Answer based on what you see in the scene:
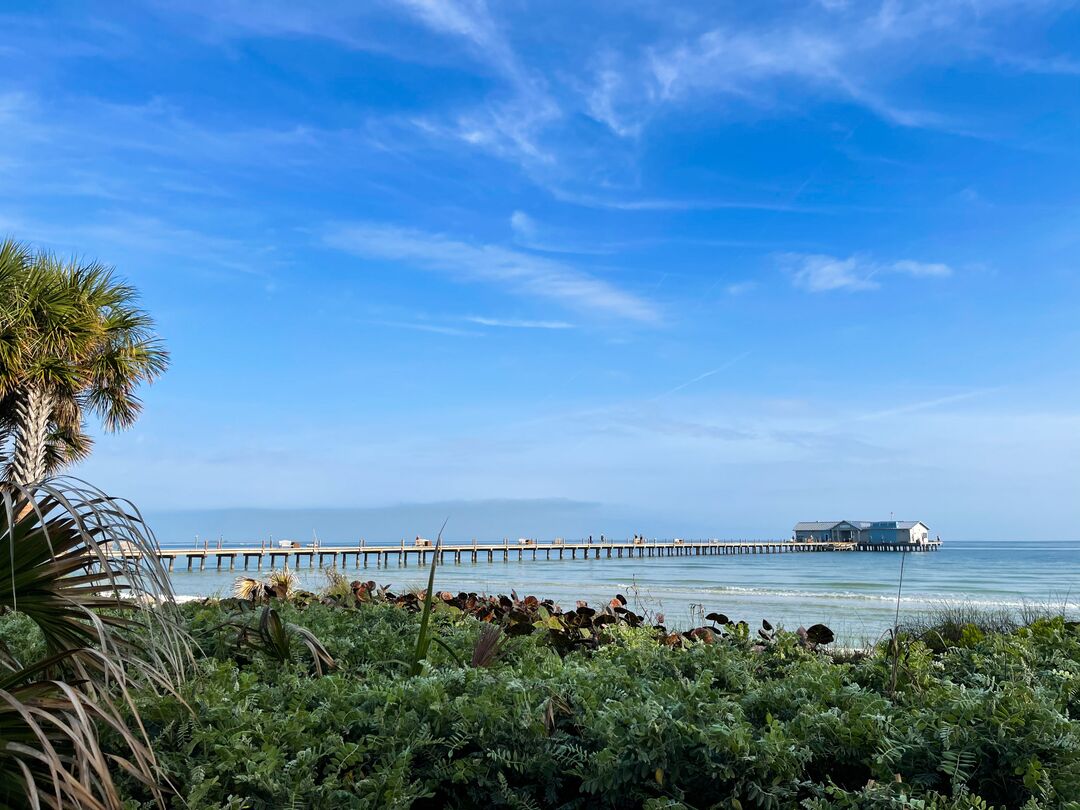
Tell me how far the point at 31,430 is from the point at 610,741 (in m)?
17.6

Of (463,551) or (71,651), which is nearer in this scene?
(71,651)

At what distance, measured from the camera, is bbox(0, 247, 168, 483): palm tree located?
16.3 m

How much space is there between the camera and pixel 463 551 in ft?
224

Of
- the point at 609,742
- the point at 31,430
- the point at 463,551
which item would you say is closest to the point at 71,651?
the point at 609,742

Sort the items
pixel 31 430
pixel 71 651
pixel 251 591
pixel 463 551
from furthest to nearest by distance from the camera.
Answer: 1. pixel 463 551
2. pixel 31 430
3. pixel 251 591
4. pixel 71 651

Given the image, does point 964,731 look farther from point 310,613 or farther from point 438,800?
point 310,613

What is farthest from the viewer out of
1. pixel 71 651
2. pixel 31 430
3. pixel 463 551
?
pixel 463 551

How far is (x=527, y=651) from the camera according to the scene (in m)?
4.16

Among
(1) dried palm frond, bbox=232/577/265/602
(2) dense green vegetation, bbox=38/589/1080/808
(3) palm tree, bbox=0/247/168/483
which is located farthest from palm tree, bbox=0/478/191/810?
(3) palm tree, bbox=0/247/168/483

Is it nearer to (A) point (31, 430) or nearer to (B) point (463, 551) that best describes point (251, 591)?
(A) point (31, 430)

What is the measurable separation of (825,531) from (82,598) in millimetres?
131165

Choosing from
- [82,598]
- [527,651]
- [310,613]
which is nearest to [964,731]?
[527,651]

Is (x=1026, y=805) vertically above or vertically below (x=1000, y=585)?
above

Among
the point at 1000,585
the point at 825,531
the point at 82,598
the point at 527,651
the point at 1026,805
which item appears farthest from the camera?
the point at 825,531
